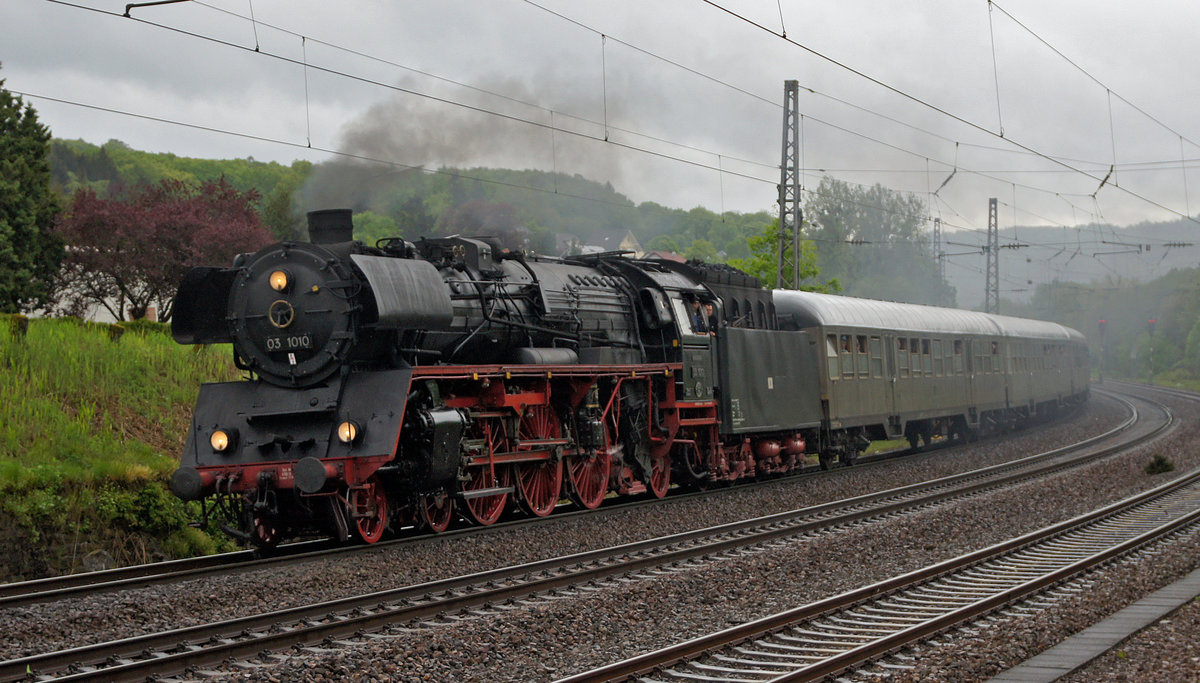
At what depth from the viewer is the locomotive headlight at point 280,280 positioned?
11102mm

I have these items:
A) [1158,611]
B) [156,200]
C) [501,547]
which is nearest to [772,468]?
[501,547]

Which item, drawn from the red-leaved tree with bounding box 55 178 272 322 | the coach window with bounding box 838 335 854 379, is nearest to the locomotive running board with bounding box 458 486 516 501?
the coach window with bounding box 838 335 854 379

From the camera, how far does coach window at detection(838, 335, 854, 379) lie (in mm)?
20266

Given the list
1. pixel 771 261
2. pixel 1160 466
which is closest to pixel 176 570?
pixel 1160 466

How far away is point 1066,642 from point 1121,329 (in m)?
91.9

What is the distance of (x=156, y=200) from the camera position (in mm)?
23453

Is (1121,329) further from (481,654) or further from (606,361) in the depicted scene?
(481,654)

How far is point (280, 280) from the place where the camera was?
11125mm

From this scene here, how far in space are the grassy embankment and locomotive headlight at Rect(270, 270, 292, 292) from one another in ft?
12.7

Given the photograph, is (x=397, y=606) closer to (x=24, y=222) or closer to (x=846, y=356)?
(x=846, y=356)

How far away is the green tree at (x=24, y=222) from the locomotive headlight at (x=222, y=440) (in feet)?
47.8

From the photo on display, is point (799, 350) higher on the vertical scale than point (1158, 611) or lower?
higher

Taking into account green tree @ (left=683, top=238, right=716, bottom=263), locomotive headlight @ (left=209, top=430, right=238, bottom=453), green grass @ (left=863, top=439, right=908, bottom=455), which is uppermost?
green tree @ (left=683, top=238, right=716, bottom=263)

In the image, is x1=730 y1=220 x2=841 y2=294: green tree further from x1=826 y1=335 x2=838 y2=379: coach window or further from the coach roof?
x1=826 y1=335 x2=838 y2=379: coach window
